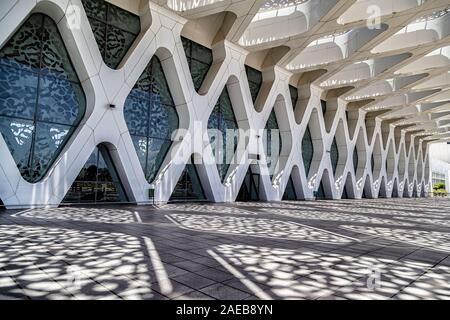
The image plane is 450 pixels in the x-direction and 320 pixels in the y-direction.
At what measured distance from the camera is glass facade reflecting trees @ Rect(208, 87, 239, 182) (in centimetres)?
1655

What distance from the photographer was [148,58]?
13.2 meters

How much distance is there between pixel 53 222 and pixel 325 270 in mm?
6325

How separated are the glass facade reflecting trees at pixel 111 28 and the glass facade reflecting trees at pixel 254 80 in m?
7.75

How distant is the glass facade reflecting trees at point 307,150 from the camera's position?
75.5ft

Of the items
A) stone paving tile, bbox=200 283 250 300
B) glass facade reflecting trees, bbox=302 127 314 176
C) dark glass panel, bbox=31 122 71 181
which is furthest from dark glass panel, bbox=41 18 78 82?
glass facade reflecting trees, bbox=302 127 314 176

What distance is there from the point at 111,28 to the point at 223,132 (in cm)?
755

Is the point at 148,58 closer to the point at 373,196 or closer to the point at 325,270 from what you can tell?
the point at 325,270

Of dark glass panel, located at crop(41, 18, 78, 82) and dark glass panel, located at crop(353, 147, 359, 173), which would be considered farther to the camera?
dark glass panel, located at crop(353, 147, 359, 173)

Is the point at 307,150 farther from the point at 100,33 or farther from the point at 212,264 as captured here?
the point at 212,264

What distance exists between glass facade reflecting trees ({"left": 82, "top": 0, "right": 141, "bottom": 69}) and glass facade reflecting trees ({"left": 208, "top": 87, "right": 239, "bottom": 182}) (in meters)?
5.59

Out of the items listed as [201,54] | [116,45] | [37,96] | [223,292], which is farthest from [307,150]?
[223,292]

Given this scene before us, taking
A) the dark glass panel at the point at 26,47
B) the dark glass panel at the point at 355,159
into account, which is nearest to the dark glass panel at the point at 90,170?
the dark glass panel at the point at 26,47

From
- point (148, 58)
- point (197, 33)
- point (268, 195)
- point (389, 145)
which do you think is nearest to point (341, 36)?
point (197, 33)

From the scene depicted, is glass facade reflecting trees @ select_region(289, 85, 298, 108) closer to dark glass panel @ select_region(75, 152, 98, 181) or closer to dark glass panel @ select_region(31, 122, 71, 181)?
dark glass panel @ select_region(75, 152, 98, 181)
